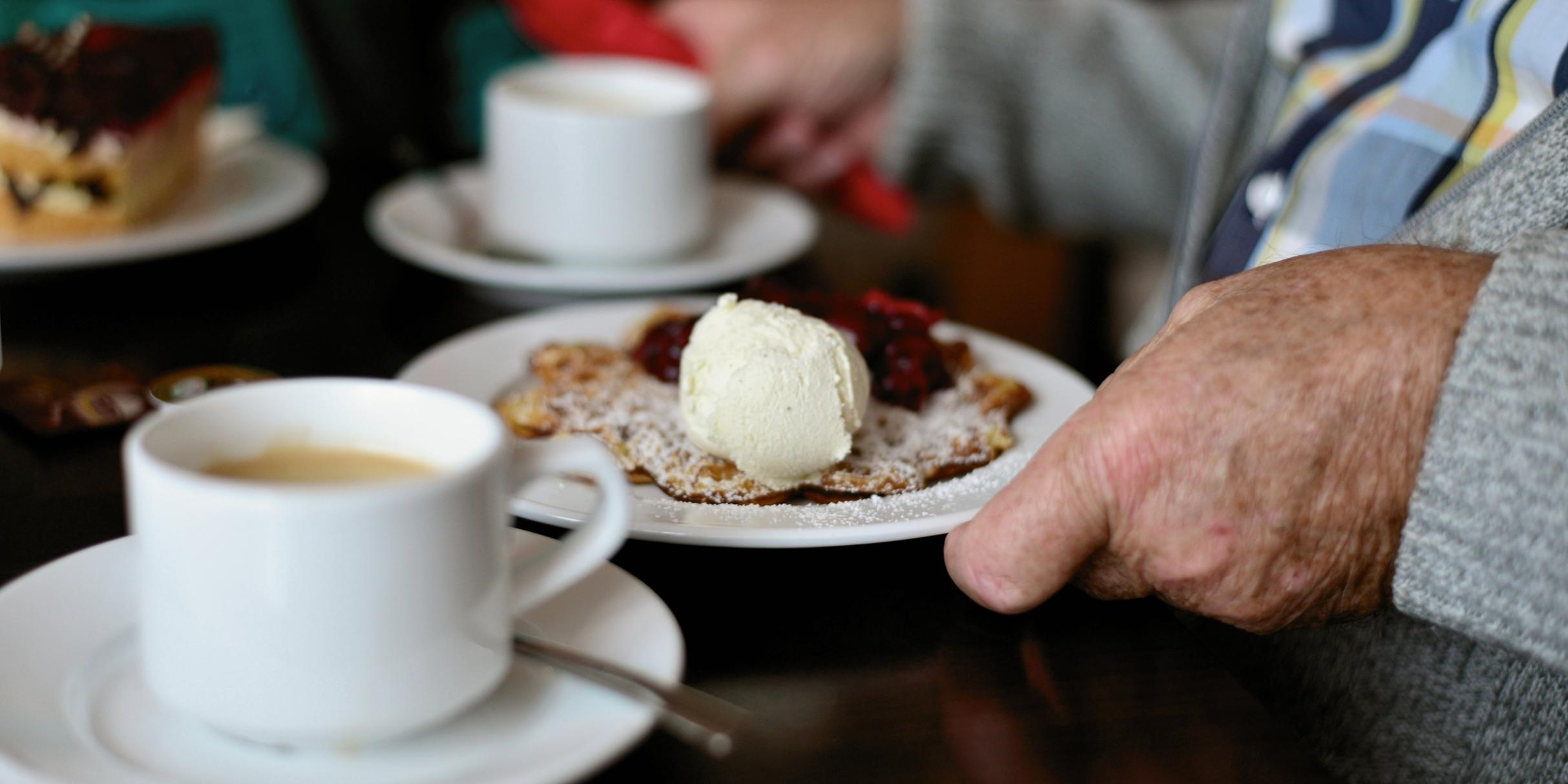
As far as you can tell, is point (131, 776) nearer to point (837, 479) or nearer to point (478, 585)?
point (478, 585)

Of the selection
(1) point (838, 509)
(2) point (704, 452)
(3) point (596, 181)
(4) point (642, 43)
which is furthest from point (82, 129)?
(1) point (838, 509)

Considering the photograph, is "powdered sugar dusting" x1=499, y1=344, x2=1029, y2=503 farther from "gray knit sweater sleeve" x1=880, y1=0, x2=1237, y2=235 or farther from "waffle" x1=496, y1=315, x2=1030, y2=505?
"gray knit sweater sleeve" x1=880, y1=0, x2=1237, y2=235

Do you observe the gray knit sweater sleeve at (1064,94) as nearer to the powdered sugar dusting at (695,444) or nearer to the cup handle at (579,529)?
the powdered sugar dusting at (695,444)

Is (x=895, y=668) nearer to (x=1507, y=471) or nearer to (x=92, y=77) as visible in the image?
(x=1507, y=471)

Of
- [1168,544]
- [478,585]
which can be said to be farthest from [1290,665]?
[478,585]

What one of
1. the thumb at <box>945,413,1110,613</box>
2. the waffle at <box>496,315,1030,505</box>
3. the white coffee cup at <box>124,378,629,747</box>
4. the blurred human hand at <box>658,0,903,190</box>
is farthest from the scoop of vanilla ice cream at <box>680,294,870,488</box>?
the blurred human hand at <box>658,0,903,190</box>

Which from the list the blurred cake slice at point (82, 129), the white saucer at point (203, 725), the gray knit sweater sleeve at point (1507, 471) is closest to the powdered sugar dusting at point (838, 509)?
the white saucer at point (203, 725)

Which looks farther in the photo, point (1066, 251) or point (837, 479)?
point (1066, 251)

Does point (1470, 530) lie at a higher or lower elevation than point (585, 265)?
higher
